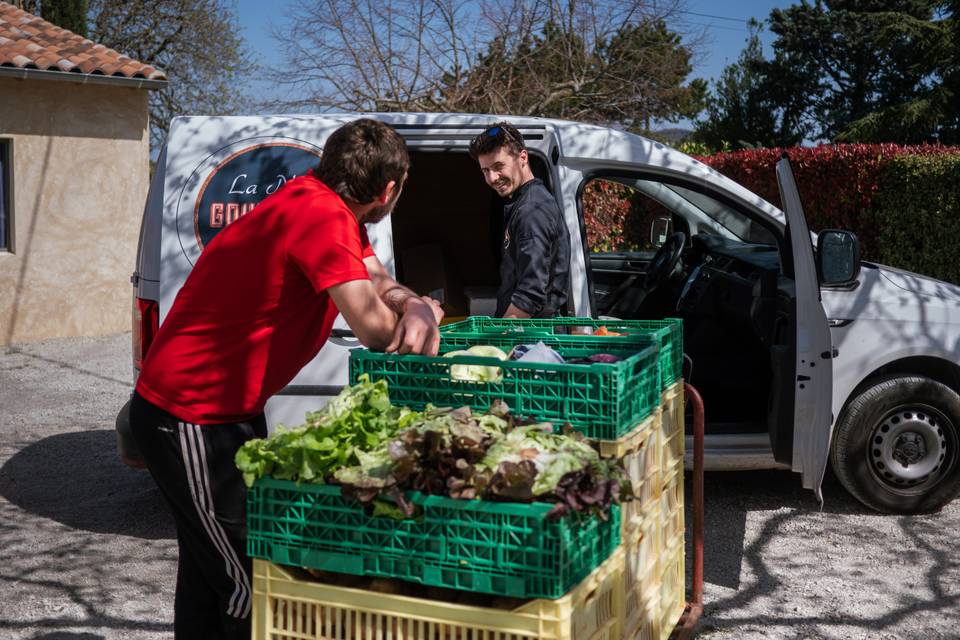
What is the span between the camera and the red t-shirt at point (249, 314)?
271cm

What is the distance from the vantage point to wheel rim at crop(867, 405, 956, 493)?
18.3 feet

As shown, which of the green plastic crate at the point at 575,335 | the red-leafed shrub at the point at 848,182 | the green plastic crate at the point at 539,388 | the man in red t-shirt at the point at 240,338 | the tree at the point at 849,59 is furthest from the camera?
the tree at the point at 849,59

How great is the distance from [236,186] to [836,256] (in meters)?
3.06

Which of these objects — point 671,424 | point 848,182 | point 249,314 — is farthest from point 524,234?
point 848,182

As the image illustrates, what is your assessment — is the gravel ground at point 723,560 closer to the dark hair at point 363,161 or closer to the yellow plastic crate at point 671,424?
the yellow plastic crate at point 671,424

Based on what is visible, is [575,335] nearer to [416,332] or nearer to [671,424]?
[671,424]

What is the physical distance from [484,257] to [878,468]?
398cm

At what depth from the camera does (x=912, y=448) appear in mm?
5605

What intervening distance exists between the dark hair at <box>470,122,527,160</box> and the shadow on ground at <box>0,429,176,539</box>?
9.00 ft

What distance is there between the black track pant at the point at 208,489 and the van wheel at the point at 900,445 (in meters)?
3.70

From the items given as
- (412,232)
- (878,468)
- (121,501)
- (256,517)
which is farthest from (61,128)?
(256,517)

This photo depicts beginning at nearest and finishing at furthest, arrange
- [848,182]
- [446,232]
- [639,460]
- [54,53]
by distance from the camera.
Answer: [639,460] < [446,232] < [54,53] < [848,182]

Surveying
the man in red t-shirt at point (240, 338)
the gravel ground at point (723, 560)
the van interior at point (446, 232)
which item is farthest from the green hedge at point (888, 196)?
the man in red t-shirt at point (240, 338)

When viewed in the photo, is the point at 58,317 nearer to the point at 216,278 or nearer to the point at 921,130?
the point at 216,278
